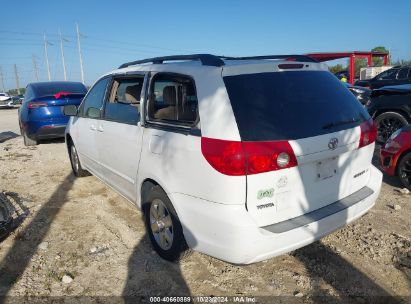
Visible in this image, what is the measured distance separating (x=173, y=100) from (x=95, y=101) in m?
1.84

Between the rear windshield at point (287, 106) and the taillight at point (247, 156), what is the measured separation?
0.07 meters

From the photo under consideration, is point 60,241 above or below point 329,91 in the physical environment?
below

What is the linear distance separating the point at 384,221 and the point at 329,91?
1.82m

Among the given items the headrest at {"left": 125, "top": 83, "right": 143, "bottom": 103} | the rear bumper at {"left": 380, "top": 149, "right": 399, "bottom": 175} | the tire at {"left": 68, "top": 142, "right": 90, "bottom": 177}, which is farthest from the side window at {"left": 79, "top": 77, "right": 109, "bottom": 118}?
the rear bumper at {"left": 380, "top": 149, "right": 399, "bottom": 175}

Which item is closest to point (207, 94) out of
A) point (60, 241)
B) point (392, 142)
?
point (60, 241)

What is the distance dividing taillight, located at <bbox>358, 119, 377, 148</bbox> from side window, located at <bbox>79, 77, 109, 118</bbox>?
2915mm

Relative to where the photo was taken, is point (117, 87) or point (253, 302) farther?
point (117, 87)

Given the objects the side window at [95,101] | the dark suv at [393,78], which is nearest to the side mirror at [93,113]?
the side window at [95,101]

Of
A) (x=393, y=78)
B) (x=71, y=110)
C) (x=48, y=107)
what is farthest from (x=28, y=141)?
(x=393, y=78)

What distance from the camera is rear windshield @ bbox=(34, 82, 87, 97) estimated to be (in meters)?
8.65

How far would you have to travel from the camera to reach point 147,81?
3.38 metres

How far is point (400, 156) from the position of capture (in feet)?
16.0

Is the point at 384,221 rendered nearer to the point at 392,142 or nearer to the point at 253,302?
the point at 392,142

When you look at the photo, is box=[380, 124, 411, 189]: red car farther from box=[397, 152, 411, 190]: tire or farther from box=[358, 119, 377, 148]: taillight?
box=[358, 119, 377, 148]: taillight
